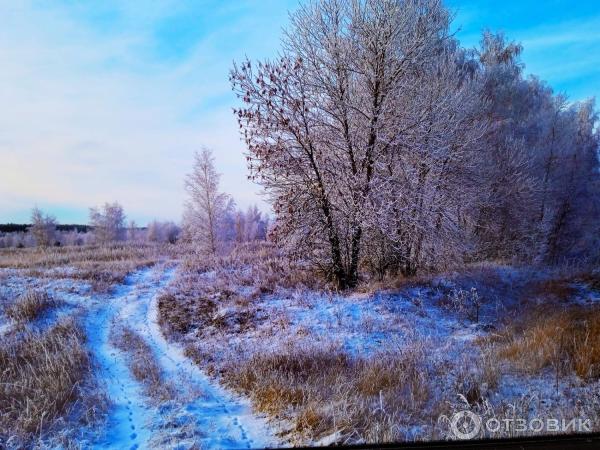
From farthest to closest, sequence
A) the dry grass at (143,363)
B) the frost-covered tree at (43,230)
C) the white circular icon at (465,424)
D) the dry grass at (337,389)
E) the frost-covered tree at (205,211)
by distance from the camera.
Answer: the frost-covered tree at (205,211), the frost-covered tree at (43,230), the dry grass at (143,363), the dry grass at (337,389), the white circular icon at (465,424)

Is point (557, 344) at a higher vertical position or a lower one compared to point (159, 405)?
higher

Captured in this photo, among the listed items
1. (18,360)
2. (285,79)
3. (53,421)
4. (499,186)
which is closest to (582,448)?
(53,421)

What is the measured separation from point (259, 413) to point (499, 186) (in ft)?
43.4

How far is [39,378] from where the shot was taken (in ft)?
11.5

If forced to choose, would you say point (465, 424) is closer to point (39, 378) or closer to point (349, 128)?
point (39, 378)

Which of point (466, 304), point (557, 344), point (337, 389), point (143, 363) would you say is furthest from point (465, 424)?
point (466, 304)

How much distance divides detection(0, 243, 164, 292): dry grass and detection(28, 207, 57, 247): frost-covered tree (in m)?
1.02

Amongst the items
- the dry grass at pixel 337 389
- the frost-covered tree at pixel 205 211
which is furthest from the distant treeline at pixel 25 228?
the frost-covered tree at pixel 205 211

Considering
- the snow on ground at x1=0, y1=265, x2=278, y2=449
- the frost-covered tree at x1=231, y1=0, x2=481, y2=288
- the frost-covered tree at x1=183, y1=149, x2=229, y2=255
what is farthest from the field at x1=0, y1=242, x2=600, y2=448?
the frost-covered tree at x1=183, y1=149, x2=229, y2=255

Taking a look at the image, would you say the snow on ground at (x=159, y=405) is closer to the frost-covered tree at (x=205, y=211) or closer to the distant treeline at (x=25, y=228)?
the distant treeline at (x=25, y=228)

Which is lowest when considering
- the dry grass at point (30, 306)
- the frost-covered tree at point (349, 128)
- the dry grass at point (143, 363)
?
the dry grass at point (143, 363)

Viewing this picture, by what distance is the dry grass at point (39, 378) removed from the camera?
2.76 metres

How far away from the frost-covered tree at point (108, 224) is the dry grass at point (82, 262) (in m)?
1.18

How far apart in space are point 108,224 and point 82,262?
455 centimetres
